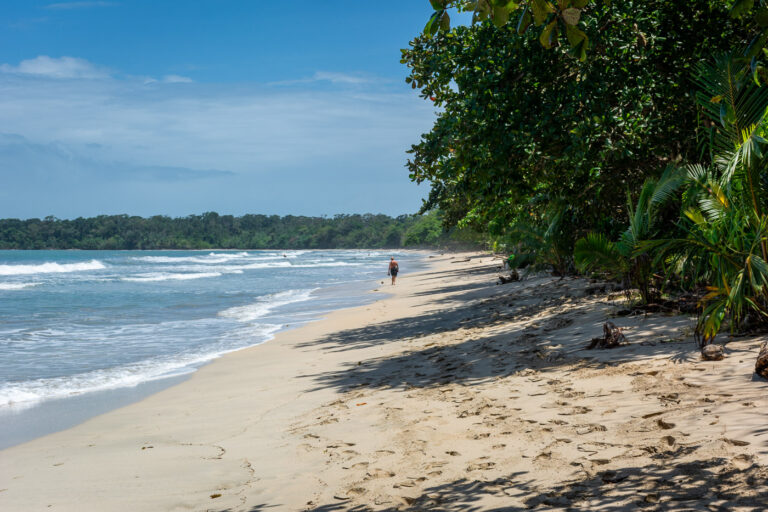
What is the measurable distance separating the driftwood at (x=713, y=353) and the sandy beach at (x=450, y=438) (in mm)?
69

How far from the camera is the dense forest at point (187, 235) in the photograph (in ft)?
506

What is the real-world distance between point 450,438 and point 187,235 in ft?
605

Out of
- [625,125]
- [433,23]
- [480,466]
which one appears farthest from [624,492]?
[625,125]

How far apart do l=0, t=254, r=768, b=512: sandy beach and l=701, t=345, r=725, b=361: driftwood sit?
7 cm

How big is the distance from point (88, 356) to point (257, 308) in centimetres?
864

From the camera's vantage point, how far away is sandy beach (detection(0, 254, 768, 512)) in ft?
11.3

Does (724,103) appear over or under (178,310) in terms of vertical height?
over

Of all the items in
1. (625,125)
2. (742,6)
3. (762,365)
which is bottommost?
(762,365)

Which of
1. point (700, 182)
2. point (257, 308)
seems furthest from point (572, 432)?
point (257, 308)

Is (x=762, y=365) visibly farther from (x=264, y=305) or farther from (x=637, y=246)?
(x=264, y=305)

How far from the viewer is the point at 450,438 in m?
4.62

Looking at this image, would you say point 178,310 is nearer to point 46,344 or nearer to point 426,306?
point 46,344

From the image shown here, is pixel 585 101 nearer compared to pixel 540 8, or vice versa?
pixel 540 8

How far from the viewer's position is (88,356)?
11.0 m
